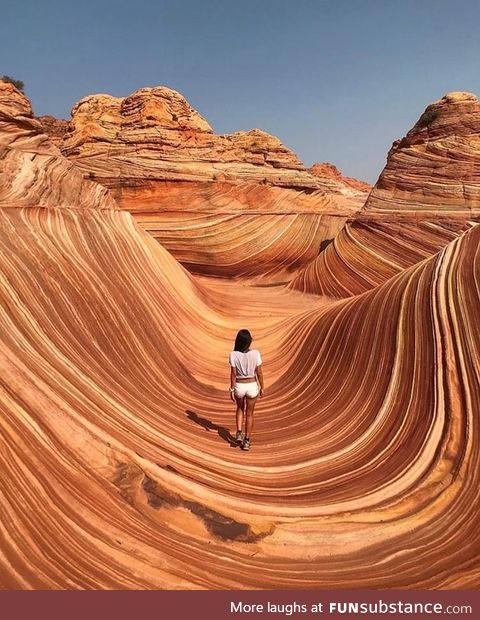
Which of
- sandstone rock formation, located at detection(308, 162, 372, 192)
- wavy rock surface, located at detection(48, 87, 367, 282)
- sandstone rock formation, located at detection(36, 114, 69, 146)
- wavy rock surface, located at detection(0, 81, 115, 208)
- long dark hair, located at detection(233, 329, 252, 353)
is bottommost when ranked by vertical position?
long dark hair, located at detection(233, 329, 252, 353)

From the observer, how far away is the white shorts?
4.44 meters

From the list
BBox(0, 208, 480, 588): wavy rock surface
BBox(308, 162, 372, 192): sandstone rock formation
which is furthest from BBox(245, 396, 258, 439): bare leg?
BBox(308, 162, 372, 192): sandstone rock formation

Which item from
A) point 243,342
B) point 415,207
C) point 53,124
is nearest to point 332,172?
point 53,124

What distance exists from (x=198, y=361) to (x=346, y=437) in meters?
3.04

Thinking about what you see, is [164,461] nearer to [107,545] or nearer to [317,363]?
[107,545]

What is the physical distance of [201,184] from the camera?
1658 centimetres

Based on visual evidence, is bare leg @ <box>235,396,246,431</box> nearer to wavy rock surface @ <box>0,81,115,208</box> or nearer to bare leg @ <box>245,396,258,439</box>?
bare leg @ <box>245,396,258,439</box>

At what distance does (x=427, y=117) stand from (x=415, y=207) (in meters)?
4.01

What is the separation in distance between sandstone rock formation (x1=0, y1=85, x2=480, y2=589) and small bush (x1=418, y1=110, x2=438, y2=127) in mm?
10617

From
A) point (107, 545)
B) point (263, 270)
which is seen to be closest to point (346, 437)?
point (107, 545)

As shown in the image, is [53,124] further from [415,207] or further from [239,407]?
[239,407]

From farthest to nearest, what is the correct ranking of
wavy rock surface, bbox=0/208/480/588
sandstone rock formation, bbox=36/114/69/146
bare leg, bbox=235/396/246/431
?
sandstone rock formation, bbox=36/114/69/146 < bare leg, bbox=235/396/246/431 < wavy rock surface, bbox=0/208/480/588

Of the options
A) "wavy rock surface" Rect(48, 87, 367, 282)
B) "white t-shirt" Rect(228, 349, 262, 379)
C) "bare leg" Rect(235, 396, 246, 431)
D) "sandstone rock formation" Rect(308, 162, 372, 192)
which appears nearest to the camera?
"white t-shirt" Rect(228, 349, 262, 379)

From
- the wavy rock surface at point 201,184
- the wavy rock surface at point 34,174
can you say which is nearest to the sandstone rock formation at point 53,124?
the wavy rock surface at point 201,184
